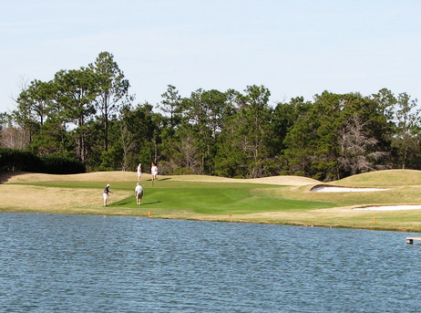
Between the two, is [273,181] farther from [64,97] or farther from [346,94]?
[64,97]

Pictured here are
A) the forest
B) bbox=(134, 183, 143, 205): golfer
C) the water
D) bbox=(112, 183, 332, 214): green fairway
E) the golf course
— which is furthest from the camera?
the forest

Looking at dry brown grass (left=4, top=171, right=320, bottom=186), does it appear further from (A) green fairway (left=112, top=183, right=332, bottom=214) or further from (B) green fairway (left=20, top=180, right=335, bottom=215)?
(A) green fairway (left=112, top=183, right=332, bottom=214)

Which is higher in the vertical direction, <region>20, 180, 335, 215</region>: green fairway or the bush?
the bush

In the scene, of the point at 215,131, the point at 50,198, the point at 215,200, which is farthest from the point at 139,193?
the point at 215,131

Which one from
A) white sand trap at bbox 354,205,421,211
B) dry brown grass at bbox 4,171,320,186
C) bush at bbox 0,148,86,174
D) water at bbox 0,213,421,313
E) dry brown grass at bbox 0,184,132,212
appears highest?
bush at bbox 0,148,86,174

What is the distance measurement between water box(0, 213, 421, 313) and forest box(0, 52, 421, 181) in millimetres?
71854

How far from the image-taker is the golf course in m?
52.2

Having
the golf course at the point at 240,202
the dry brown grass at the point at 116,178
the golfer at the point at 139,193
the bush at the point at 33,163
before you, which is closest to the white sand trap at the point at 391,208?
the golf course at the point at 240,202

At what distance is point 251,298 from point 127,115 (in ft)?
371

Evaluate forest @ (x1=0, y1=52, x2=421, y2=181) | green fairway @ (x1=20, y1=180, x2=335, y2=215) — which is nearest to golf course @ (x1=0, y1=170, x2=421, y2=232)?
green fairway @ (x1=20, y1=180, x2=335, y2=215)

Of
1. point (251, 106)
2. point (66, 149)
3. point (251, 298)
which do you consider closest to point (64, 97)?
point (66, 149)

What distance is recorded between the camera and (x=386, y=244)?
132ft

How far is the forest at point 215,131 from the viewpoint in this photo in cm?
11881

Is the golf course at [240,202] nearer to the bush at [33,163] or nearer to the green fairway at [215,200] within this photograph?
the green fairway at [215,200]
